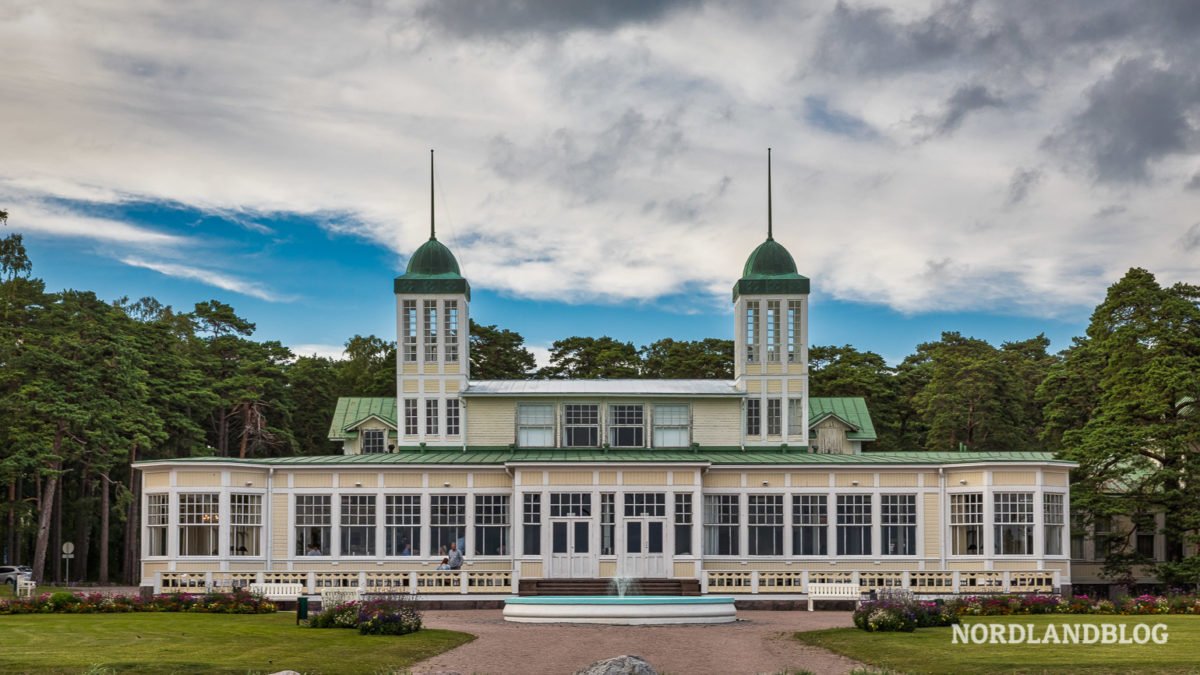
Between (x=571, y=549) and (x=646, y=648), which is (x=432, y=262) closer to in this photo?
(x=571, y=549)

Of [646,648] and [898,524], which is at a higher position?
[898,524]

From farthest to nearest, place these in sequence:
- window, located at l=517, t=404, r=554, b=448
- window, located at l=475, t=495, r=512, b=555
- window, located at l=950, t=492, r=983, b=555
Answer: window, located at l=517, t=404, r=554, b=448 < window, located at l=475, t=495, r=512, b=555 < window, located at l=950, t=492, r=983, b=555

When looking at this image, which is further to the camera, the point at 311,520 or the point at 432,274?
the point at 432,274

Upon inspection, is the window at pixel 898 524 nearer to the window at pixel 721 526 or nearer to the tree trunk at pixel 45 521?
the window at pixel 721 526

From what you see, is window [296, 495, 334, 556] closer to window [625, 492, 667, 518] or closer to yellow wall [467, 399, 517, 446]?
yellow wall [467, 399, 517, 446]

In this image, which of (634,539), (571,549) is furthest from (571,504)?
(634,539)

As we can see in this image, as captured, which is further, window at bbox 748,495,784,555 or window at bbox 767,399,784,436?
window at bbox 767,399,784,436

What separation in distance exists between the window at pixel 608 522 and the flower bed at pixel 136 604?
1250 centimetres

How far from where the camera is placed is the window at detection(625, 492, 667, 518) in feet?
155

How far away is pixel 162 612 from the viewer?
122 ft

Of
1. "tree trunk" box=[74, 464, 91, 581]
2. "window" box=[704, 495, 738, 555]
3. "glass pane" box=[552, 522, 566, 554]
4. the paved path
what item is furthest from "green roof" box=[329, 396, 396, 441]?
the paved path

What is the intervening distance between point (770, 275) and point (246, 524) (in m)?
22.7

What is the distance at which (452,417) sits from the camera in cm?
5491

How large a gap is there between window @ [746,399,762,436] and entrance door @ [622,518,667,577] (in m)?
9.20
